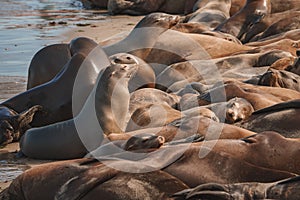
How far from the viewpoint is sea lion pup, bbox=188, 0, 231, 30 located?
12.8 m

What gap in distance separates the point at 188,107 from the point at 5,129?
167cm

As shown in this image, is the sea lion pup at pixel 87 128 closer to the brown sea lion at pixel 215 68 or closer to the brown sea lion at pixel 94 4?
the brown sea lion at pixel 215 68

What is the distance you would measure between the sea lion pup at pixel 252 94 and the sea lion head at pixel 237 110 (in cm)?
14

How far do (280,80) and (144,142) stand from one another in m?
2.70

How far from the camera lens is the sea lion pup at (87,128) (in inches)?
262

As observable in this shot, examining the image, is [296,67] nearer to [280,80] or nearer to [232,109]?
[280,80]

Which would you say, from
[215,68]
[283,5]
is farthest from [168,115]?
[283,5]

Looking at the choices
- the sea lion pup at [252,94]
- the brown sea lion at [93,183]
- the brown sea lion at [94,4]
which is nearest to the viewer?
the brown sea lion at [93,183]

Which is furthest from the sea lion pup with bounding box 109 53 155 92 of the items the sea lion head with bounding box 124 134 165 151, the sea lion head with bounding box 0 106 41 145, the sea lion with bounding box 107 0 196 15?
the sea lion with bounding box 107 0 196 15

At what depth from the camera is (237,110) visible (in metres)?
6.58

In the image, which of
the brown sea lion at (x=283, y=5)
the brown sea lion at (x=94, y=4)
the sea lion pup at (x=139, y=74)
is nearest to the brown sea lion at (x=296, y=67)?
the sea lion pup at (x=139, y=74)

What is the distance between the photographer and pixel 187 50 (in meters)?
9.61

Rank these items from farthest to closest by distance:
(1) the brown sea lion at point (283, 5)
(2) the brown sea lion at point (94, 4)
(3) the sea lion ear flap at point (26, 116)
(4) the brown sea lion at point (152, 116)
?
(2) the brown sea lion at point (94, 4)
(1) the brown sea lion at point (283, 5)
(3) the sea lion ear flap at point (26, 116)
(4) the brown sea lion at point (152, 116)

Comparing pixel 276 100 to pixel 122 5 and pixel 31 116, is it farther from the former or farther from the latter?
pixel 122 5
